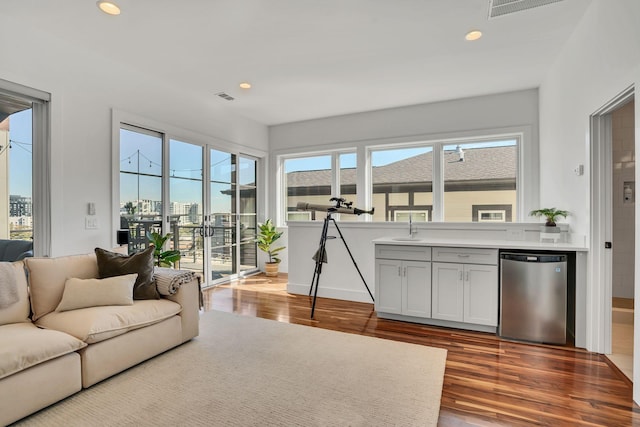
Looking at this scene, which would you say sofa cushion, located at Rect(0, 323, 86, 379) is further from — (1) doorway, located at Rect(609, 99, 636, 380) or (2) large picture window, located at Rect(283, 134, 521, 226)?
(1) doorway, located at Rect(609, 99, 636, 380)

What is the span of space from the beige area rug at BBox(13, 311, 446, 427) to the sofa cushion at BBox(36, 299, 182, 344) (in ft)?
1.13

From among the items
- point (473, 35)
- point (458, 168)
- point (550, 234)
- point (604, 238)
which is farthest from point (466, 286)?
point (473, 35)

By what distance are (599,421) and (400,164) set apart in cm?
385

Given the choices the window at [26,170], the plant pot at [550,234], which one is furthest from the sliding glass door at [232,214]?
the plant pot at [550,234]

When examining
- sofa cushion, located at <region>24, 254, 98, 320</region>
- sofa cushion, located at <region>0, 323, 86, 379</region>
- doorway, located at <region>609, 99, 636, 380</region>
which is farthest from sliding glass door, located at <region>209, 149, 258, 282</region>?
doorway, located at <region>609, 99, 636, 380</region>

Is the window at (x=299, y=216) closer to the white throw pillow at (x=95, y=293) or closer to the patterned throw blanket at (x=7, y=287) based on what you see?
the white throw pillow at (x=95, y=293)

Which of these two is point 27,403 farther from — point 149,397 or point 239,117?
point 239,117

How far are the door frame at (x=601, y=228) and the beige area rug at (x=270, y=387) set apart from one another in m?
1.32

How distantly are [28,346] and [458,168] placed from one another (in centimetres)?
493

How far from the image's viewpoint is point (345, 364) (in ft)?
8.03

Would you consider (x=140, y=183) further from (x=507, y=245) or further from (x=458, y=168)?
(x=458, y=168)

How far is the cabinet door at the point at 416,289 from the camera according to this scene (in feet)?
11.0

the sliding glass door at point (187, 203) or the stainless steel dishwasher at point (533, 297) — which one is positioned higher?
the sliding glass door at point (187, 203)

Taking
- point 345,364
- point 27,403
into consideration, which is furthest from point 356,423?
point 27,403
